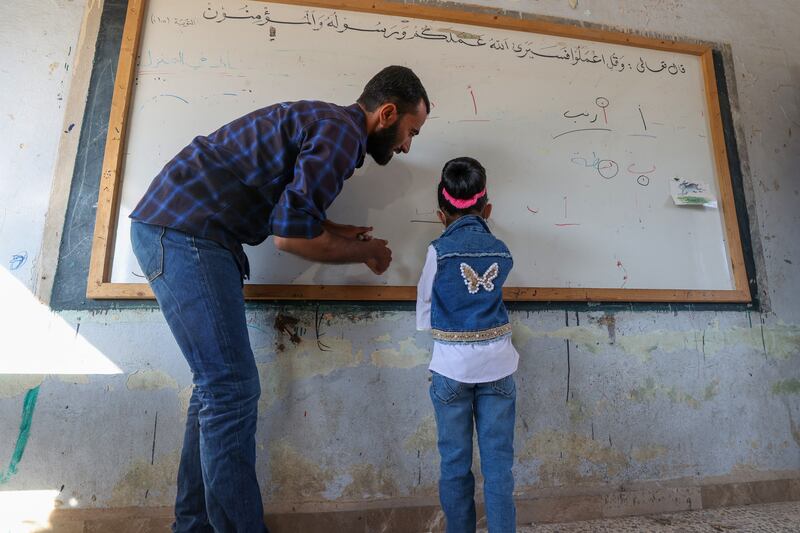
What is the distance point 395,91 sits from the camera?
106 centimetres

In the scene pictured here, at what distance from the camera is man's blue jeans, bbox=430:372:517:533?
1029mm

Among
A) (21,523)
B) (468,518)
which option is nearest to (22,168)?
(21,523)

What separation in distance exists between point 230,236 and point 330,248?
24cm

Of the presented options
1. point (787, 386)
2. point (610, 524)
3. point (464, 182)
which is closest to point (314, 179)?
point (464, 182)

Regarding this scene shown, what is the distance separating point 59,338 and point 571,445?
170 centimetres

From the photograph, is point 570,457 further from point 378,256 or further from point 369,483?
point 378,256

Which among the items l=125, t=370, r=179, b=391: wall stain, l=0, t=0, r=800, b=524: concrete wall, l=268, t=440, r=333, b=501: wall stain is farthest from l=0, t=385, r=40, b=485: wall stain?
l=268, t=440, r=333, b=501: wall stain

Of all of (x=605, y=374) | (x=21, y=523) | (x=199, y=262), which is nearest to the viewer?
(x=199, y=262)

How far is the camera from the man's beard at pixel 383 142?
108cm

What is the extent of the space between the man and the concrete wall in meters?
0.36

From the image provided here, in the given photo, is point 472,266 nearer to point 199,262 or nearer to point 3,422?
point 199,262

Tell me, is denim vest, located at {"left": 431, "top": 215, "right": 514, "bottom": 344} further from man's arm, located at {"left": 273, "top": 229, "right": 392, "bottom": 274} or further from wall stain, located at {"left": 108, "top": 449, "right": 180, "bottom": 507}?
wall stain, located at {"left": 108, "top": 449, "right": 180, "bottom": 507}

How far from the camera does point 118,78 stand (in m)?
1.38

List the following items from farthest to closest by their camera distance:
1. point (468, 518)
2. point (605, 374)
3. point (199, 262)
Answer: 1. point (605, 374)
2. point (468, 518)
3. point (199, 262)
